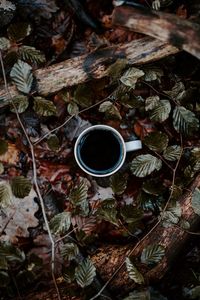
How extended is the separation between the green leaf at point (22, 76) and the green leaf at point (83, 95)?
20 cm

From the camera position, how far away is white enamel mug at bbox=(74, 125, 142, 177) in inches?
73.3

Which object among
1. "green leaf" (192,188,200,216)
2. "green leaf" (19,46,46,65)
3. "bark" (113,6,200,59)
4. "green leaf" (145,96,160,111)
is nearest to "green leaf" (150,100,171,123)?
"green leaf" (145,96,160,111)

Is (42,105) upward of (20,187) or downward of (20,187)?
upward

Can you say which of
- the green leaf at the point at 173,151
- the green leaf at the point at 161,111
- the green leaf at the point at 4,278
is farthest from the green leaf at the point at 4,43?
the green leaf at the point at 4,278

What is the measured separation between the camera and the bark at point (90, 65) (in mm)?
1836

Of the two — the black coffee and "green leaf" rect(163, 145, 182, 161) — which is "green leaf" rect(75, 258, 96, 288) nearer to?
the black coffee

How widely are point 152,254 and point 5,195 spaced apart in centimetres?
63

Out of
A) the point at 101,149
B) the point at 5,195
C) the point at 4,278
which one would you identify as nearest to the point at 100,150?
the point at 101,149

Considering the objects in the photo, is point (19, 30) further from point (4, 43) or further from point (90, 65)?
point (90, 65)

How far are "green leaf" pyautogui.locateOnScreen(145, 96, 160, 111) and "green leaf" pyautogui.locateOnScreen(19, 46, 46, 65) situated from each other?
1.57 feet

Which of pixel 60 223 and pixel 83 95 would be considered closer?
pixel 60 223

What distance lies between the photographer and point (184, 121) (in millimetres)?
1890

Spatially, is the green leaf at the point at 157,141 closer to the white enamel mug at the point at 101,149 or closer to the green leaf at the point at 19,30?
the white enamel mug at the point at 101,149

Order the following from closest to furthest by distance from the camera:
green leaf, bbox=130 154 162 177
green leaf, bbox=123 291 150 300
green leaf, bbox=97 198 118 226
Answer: green leaf, bbox=123 291 150 300
green leaf, bbox=97 198 118 226
green leaf, bbox=130 154 162 177
